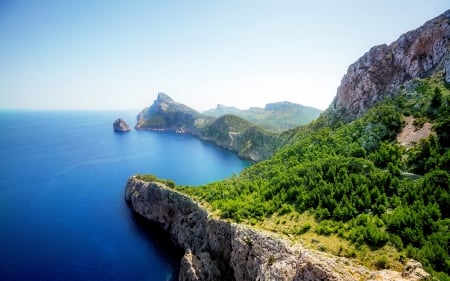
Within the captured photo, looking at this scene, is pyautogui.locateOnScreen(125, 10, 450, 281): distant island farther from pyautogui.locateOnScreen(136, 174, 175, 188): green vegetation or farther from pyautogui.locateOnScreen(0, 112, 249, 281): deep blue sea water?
pyautogui.locateOnScreen(0, 112, 249, 281): deep blue sea water

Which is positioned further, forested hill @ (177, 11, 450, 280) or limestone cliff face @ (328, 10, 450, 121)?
limestone cliff face @ (328, 10, 450, 121)

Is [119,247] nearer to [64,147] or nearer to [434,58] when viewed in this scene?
[434,58]

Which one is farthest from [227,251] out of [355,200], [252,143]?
[252,143]

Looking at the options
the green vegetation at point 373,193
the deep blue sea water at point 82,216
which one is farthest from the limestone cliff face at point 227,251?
the deep blue sea water at point 82,216

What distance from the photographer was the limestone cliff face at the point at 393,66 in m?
59.2

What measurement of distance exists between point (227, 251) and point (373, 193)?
2306cm

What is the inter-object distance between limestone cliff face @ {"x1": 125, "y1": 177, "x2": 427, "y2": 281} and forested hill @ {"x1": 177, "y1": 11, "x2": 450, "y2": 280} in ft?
7.27

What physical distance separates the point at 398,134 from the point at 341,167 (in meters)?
13.8

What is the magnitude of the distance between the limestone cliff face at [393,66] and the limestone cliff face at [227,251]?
47.1 meters

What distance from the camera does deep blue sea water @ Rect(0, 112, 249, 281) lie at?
48969 mm

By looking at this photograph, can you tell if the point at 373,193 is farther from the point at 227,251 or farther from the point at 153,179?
the point at 153,179

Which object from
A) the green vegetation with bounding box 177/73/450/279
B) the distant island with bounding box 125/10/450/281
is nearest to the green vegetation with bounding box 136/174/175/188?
the distant island with bounding box 125/10/450/281

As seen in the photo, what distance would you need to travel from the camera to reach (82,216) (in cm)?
6956

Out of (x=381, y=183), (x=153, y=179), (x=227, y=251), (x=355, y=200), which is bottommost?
(x=227, y=251)
